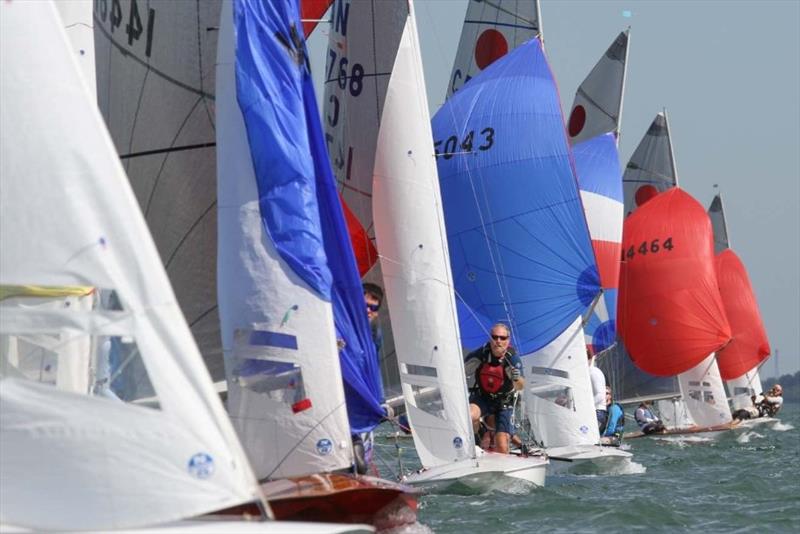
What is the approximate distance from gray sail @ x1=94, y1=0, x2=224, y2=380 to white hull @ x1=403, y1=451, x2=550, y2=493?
129 inches

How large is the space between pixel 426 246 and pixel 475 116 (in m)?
5.71

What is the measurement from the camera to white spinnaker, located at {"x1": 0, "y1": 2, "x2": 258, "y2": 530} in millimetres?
7688

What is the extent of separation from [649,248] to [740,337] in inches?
358

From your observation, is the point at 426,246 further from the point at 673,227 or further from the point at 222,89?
the point at 673,227

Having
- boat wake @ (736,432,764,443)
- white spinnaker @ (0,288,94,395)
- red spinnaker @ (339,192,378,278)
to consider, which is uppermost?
red spinnaker @ (339,192,378,278)

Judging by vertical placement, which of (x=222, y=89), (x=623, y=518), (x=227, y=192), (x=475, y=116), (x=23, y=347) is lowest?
(x=623, y=518)

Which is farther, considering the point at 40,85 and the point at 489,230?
the point at 489,230

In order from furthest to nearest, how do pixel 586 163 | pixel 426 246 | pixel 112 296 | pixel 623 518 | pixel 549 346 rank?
1. pixel 586 163
2. pixel 549 346
3. pixel 426 246
4. pixel 623 518
5. pixel 112 296

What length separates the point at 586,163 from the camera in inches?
987

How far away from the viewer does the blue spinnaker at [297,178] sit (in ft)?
34.3

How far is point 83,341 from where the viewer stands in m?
8.04

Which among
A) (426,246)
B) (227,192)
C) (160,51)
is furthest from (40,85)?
(426,246)

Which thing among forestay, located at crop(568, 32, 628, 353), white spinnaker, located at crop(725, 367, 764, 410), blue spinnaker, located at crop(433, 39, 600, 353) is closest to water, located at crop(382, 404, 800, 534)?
blue spinnaker, located at crop(433, 39, 600, 353)

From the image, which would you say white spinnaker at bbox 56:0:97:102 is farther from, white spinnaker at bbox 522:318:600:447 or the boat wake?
the boat wake
